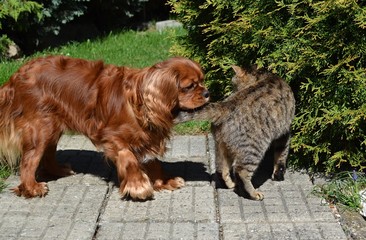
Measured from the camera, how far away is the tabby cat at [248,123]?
213 inches

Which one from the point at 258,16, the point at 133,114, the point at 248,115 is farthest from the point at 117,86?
the point at 258,16

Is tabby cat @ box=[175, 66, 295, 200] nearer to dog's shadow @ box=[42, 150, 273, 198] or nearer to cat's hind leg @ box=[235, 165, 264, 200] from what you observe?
cat's hind leg @ box=[235, 165, 264, 200]

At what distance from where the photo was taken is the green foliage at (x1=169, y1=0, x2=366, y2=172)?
5.53m

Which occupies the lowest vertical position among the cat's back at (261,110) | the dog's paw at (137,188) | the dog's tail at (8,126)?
the dog's paw at (137,188)

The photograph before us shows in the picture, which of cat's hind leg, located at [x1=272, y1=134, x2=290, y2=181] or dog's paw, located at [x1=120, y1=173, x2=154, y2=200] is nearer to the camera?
dog's paw, located at [x1=120, y1=173, x2=154, y2=200]

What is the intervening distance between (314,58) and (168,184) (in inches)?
66.4

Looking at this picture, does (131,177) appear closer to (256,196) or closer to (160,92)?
(160,92)

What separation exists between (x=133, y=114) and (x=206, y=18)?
6.54 feet

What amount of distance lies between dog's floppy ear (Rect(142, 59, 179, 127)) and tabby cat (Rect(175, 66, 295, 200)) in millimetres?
182

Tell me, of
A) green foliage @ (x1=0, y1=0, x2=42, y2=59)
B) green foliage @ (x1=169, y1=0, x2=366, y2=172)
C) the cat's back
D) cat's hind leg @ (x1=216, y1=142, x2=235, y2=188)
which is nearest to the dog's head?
the cat's back

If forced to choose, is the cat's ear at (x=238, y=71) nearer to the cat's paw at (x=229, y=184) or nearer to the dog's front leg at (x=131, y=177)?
the cat's paw at (x=229, y=184)

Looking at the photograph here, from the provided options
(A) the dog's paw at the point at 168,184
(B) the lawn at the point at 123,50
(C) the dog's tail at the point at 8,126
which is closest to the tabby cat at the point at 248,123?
(A) the dog's paw at the point at 168,184

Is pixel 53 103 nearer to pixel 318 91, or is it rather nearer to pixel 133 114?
pixel 133 114

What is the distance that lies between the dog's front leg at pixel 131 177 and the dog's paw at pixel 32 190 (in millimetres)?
714
